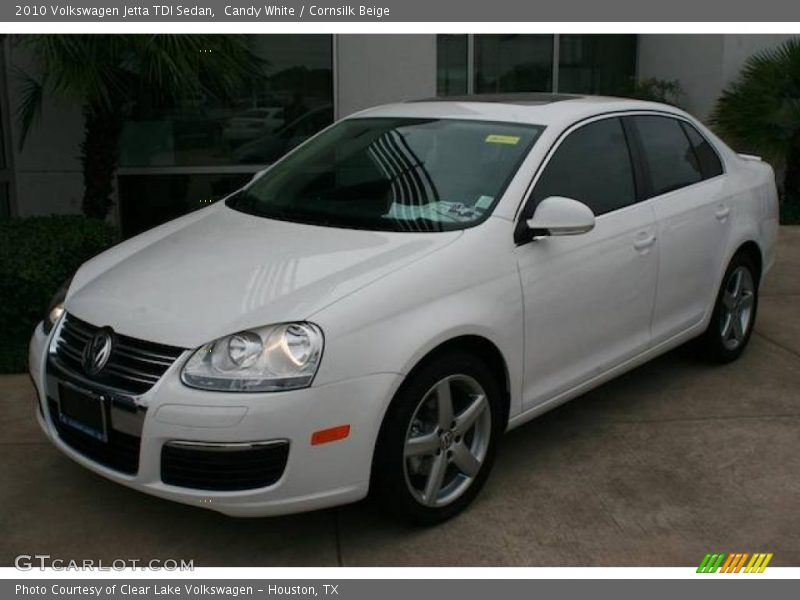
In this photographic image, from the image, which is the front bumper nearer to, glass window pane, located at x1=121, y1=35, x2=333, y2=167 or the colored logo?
the colored logo

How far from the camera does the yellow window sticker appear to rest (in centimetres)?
433

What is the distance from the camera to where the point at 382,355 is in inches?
133

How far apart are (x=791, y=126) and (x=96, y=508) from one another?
8460 millimetres

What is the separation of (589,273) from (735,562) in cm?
137

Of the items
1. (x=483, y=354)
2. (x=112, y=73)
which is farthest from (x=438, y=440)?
(x=112, y=73)

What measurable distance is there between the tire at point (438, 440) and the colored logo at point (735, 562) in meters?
0.93

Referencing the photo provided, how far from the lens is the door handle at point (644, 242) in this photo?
459 cm

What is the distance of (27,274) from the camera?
5734 mm

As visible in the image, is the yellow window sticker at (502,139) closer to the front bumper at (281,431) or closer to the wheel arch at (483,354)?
the wheel arch at (483,354)

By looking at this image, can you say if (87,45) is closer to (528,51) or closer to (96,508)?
(96,508)

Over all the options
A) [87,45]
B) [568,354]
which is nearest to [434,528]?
[568,354]

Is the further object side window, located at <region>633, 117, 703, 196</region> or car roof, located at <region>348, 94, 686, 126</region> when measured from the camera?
side window, located at <region>633, 117, 703, 196</region>

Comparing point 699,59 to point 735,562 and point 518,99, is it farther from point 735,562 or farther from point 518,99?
point 735,562

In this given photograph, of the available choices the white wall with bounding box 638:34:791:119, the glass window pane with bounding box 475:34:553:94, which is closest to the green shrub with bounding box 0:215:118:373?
the glass window pane with bounding box 475:34:553:94
